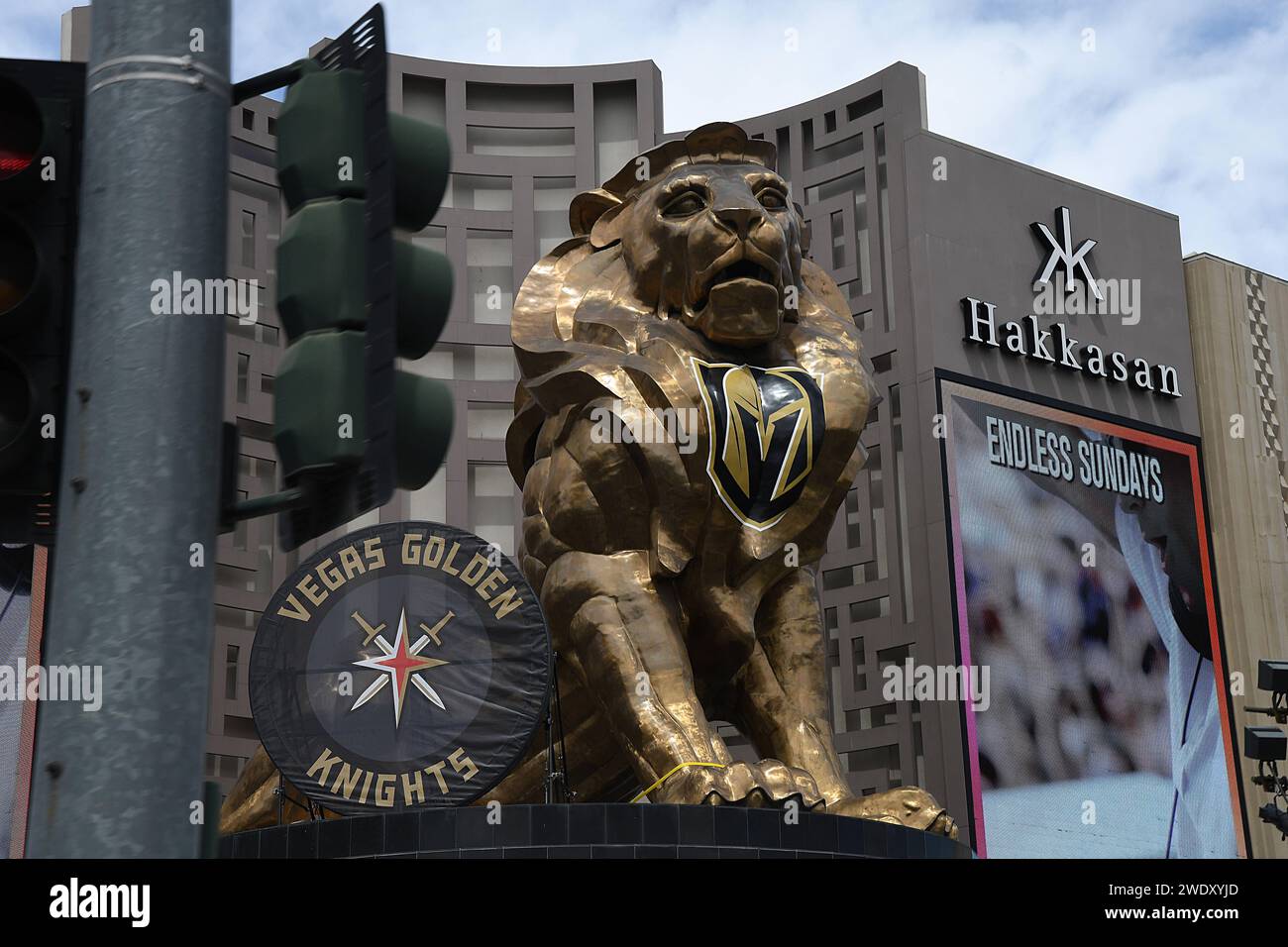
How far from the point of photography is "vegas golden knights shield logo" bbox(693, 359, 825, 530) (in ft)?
39.2

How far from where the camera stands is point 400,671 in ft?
39.3

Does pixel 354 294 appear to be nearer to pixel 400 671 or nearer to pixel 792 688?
pixel 400 671

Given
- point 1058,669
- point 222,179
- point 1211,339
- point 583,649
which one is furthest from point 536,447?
point 1211,339

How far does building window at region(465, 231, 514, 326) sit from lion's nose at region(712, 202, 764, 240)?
13970mm

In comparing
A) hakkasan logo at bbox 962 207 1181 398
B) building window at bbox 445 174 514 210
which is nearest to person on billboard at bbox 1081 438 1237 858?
hakkasan logo at bbox 962 207 1181 398

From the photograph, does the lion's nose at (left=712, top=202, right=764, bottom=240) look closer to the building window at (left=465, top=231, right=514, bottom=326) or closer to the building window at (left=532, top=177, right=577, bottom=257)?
the building window at (left=465, top=231, right=514, bottom=326)

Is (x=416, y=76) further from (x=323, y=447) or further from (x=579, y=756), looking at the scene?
(x=323, y=447)

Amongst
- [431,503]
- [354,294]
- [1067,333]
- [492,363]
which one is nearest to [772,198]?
[354,294]

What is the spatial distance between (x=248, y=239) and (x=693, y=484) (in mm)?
14816

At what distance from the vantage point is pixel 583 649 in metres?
11.7

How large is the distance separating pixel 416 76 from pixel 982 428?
961 cm

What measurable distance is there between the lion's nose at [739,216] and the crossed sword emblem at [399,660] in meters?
3.15

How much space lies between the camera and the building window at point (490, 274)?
85.6 ft

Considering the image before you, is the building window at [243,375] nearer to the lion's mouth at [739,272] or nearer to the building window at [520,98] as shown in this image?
the building window at [520,98]
